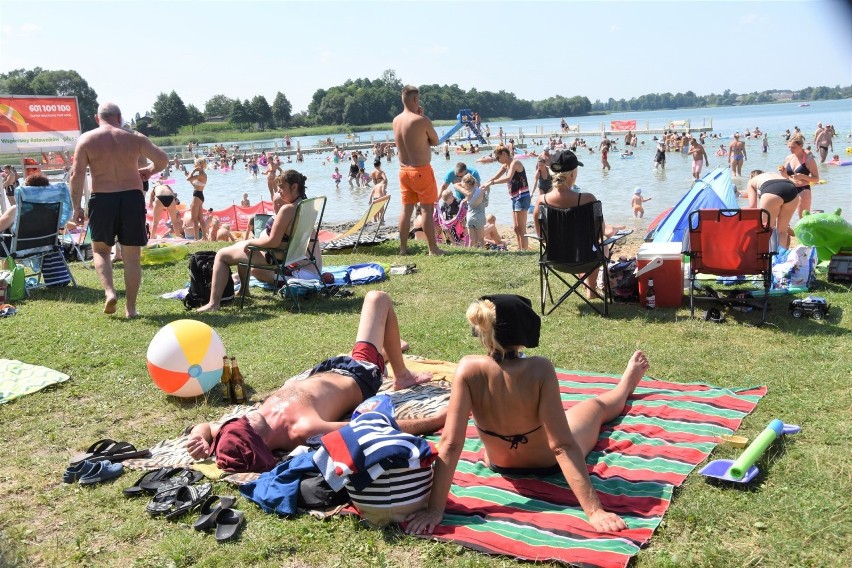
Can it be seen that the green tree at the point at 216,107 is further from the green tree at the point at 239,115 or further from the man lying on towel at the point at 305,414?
the man lying on towel at the point at 305,414

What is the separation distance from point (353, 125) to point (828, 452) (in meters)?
97.1

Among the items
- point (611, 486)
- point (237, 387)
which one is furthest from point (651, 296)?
point (237, 387)

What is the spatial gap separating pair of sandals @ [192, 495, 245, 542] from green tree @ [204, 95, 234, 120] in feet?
364

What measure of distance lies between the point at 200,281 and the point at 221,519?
13.9 feet

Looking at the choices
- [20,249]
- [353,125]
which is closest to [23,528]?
[20,249]

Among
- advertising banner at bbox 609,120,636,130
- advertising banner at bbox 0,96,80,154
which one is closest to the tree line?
advertising banner at bbox 609,120,636,130

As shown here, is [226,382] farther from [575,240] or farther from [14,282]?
[14,282]

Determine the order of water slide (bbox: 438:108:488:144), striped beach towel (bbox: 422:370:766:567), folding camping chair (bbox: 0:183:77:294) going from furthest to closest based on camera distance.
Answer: water slide (bbox: 438:108:488:144) → folding camping chair (bbox: 0:183:77:294) → striped beach towel (bbox: 422:370:766:567)

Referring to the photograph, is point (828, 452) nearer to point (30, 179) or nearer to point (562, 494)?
point (562, 494)

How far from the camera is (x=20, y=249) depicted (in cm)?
774

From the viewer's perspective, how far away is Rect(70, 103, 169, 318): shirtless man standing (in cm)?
628

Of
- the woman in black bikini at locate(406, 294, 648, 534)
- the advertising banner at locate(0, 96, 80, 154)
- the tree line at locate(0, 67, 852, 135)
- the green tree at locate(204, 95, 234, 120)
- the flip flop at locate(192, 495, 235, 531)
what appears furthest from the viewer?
the green tree at locate(204, 95, 234, 120)

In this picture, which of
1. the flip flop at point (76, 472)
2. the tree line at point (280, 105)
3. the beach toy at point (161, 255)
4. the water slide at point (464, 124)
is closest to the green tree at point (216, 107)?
the tree line at point (280, 105)

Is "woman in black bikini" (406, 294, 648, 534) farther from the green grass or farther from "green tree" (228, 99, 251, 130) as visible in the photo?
"green tree" (228, 99, 251, 130)
